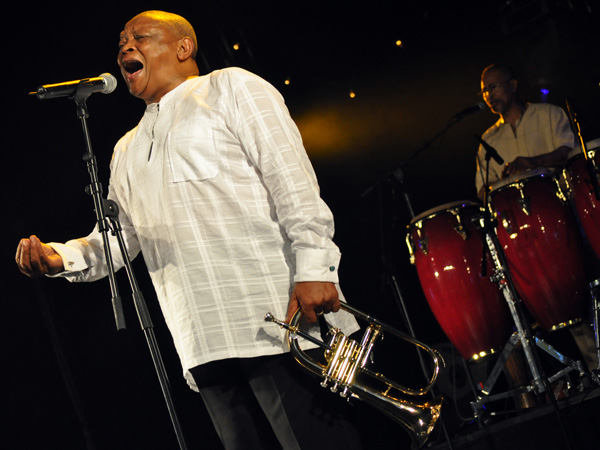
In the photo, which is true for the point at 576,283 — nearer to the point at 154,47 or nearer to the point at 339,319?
the point at 339,319

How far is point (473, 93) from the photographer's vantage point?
534cm

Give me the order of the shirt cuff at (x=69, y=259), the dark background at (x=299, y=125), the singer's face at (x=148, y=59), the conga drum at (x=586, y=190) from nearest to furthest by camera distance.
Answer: the shirt cuff at (x=69, y=259) < the singer's face at (x=148, y=59) < the dark background at (x=299, y=125) < the conga drum at (x=586, y=190)

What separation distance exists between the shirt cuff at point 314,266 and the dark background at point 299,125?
1.70 m

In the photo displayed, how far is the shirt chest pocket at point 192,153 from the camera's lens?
2.00 meters

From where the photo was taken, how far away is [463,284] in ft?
12.6

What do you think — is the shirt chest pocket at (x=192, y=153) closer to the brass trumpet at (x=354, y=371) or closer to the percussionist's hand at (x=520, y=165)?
the brass trumpet at (x=354, y=371)

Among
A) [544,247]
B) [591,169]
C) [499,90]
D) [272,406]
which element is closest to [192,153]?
[272,406]

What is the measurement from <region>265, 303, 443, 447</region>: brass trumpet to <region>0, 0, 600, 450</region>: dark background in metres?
1.61

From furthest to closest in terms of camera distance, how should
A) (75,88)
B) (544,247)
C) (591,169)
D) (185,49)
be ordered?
(544,247)
(591,169)
(185,49)
(75,88)

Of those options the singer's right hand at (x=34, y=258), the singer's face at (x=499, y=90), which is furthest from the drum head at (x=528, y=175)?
the singer's right hand at (x=34, y=258)

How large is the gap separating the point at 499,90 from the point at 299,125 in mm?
1543

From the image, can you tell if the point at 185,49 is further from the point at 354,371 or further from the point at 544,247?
the point at 544,247

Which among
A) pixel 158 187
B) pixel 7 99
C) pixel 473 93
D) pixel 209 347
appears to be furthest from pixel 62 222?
pixel 473 93

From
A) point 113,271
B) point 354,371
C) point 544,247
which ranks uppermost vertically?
point 113,271
